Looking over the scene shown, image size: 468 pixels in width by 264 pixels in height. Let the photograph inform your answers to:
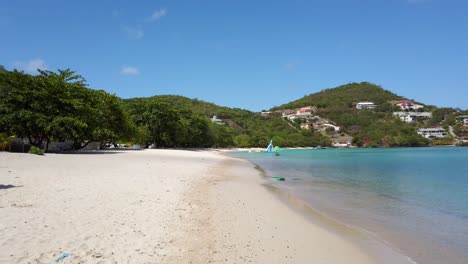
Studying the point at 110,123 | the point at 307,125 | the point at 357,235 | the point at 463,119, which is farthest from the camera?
the point at 307,125

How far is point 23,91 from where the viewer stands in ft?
101

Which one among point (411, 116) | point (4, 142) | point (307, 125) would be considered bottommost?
point (4, 142)

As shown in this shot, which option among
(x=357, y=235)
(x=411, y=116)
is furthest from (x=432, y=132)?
(x=357, y=235)

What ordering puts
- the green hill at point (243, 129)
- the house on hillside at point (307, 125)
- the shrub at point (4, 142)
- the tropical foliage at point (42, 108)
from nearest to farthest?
1. the shrub at point (4, 142)
2. the tropical foliage at point (42, 108)
3. the green hill at point (243, 129)
4. the house on hillside at point (307, 125)

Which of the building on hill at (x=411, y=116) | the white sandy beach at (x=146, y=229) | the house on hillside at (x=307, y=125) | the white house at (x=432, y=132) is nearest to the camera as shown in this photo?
the white sandy beach at (x=146, y=229)

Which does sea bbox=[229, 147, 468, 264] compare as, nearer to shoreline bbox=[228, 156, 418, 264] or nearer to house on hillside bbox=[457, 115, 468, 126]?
shoreline bbox=[228, 156, 418, 264]

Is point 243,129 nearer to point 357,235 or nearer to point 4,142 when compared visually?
point 4,142

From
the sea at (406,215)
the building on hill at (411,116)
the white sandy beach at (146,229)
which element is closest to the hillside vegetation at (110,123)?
the building on hill at (411,116)

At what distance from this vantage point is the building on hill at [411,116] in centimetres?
18275

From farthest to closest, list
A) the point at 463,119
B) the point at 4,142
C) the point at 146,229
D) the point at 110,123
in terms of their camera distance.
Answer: the point at 463,119 → the point at 110,123 → the point at 4,142 → the point at 146,229

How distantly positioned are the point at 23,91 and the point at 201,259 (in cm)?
3078

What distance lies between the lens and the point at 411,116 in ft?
612

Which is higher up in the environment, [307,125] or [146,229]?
[307,125]

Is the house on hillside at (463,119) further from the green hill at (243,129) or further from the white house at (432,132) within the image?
the green hill at (243,129)
